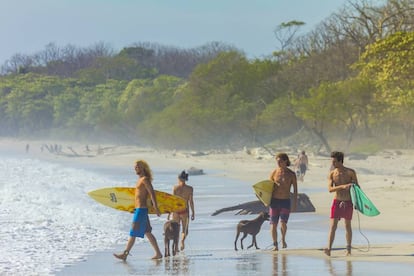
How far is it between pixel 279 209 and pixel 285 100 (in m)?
40.6

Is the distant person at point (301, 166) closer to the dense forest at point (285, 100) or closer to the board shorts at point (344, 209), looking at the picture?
the dense forest at point (285, 100)

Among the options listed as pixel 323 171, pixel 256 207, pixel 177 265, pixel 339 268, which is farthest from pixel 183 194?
pixel 323 171

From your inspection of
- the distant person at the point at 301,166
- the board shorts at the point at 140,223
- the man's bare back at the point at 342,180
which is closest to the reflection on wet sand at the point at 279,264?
the man's bare back at the point at 342,180

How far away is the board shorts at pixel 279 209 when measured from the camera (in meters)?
11.8

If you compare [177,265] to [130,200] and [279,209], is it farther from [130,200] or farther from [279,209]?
[279,209]

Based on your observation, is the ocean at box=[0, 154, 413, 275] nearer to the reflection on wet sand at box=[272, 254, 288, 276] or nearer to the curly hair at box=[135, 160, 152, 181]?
the reflection on wet sand at box=[272, 254, 288, 276]

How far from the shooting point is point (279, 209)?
11.8 meters

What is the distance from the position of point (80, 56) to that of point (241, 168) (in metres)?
105

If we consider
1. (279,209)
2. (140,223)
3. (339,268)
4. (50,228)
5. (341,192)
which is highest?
(341,192)

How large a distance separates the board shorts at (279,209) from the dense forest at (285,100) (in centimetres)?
2132

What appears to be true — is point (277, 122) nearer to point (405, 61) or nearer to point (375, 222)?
point (405, 61)

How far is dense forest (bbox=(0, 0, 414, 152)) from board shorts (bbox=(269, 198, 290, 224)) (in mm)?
21325

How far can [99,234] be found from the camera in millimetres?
15062

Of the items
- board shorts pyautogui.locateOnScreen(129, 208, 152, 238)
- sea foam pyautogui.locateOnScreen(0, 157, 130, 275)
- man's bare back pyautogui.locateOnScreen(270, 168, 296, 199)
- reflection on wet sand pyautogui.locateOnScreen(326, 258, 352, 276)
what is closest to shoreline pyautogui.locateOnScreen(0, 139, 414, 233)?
man's bare back pyautogui.locateOnScreen(270, 168, 296, 199)
